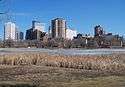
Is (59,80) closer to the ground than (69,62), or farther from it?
closer to the ground

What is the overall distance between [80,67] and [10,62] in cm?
860

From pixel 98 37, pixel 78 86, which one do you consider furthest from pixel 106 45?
pixel 78 86

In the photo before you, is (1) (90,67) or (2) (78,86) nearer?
(2) (78,86)

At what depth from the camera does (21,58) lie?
4622 centimetres

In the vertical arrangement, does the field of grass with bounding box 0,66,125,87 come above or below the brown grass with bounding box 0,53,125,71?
below

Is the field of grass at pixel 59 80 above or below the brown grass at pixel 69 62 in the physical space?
below

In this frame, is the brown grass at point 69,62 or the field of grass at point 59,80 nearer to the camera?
the field of grass at point 59,80

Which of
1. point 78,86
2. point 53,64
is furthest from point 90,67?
point 78,86

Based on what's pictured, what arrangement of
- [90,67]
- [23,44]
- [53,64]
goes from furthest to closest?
1. [23,44]
2. [53,64]
3. [90,67]

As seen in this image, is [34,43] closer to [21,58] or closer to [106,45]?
[106,45]

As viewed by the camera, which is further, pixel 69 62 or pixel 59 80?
pixel 69 62

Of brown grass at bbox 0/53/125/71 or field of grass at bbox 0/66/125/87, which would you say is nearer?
field of grass at bbox 0/66/125/87

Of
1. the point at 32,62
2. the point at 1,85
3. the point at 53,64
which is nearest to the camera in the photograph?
the point at 1,85

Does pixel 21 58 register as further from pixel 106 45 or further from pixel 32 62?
pixel 106 45
